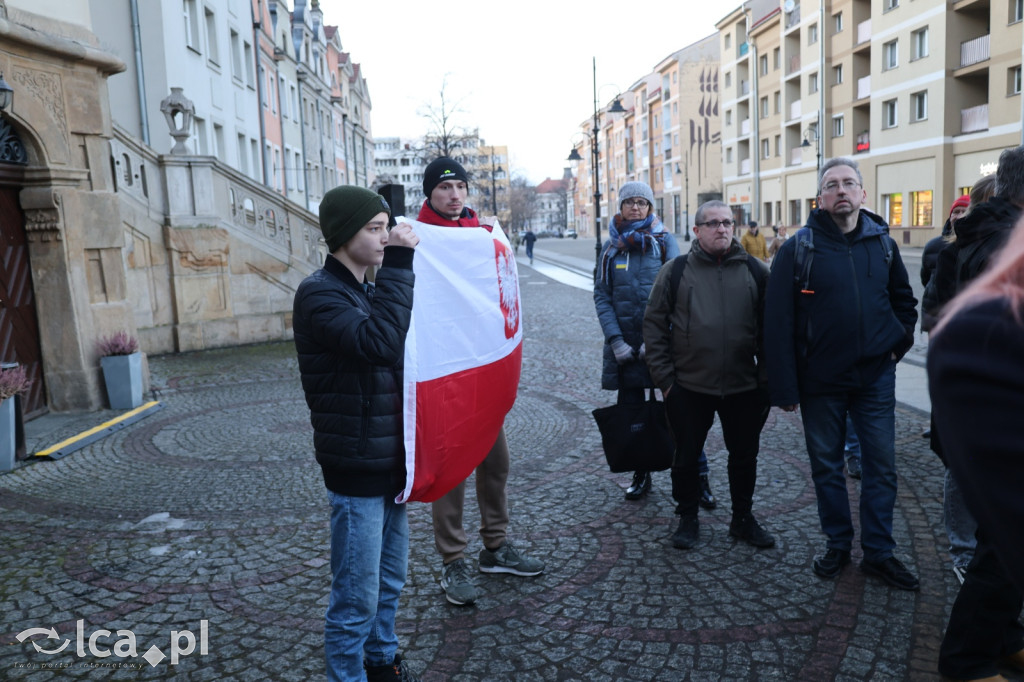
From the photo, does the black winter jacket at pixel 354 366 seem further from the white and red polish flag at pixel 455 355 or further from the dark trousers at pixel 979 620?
the dark trousers at pixel 979 620

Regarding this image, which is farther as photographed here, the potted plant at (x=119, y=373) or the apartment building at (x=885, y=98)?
the apartment building at (x=885, y=98)

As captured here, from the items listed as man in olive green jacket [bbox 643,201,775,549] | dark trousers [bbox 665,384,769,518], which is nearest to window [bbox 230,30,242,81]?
man in olive green jacket [bbox 643,201,775,549]

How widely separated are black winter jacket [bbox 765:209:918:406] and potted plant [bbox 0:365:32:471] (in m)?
6.43

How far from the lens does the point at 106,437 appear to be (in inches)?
328

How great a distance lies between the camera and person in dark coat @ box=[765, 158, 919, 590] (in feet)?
14.2

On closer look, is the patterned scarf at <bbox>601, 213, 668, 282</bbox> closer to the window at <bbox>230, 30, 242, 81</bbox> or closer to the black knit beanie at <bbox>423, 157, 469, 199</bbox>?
the black knit beanie at <bbox>423, 157, 469, 199</bbox>

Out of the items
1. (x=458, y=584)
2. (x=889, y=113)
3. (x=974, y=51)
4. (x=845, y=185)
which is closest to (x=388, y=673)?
(x=458, y=584)

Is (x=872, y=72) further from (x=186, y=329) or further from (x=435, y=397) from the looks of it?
(x=435, y=397)

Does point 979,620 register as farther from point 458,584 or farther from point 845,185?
point 458,584

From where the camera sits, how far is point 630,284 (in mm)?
5582

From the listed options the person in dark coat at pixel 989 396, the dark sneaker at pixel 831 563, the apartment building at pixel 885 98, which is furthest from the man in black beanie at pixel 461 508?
the apartment building at pixel 885 98

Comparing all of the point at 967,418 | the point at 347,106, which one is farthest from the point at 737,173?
the point at 967,418

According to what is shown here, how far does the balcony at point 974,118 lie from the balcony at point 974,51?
1.95 metres

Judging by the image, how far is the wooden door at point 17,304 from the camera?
27.9 feet
